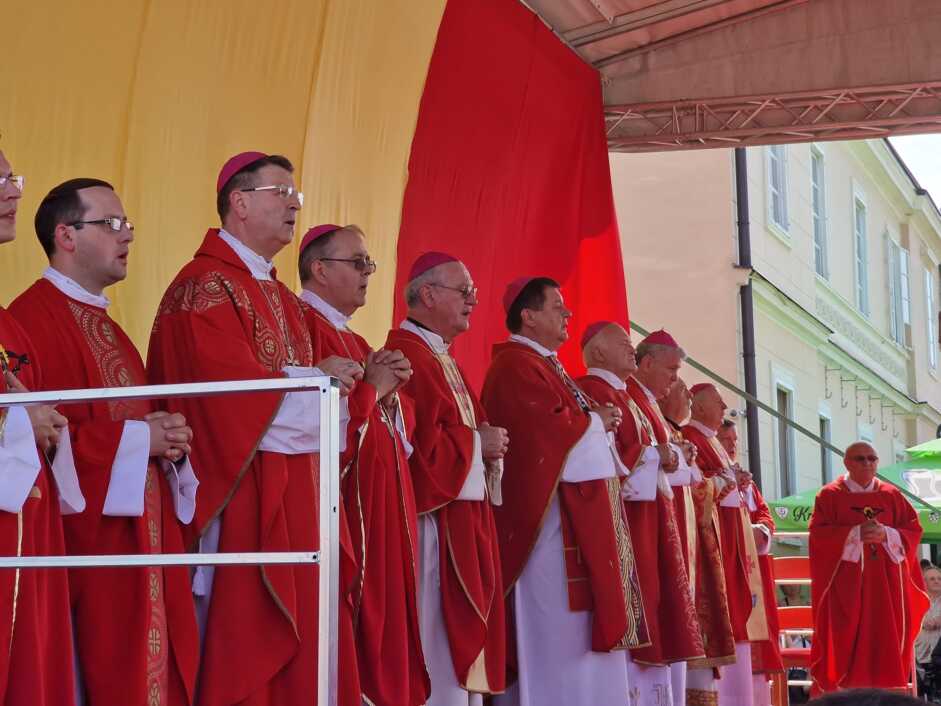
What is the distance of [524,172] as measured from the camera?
375 inches

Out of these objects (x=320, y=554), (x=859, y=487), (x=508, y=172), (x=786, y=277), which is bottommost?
(x=320, y=554)

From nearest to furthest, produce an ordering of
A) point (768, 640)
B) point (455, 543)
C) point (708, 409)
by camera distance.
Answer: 1. point (455, 543)
2. point (768, 640)
3. point (708, 409)

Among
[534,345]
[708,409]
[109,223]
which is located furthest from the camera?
[708,409]

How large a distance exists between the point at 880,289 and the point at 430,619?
21734 millimetres

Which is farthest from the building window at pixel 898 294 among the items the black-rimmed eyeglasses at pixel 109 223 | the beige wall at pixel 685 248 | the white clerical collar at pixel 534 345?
the black-rimmed eyeglasses at pixel 109 223

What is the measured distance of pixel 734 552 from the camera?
337 inches

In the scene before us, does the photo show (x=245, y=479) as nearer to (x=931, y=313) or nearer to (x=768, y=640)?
(x=768, y=640)

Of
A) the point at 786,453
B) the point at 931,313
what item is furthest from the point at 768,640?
the point at 931,313

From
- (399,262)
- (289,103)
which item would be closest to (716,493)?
(399,262)

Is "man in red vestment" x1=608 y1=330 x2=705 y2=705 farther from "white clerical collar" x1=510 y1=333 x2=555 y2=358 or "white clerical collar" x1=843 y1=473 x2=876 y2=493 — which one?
"white clerical collar" x1=843 y1=473 x2=876 y2=493

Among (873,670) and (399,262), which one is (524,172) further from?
(873,670)

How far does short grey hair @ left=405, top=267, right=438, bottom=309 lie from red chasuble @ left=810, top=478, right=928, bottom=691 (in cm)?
524

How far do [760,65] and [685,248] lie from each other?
7.50m

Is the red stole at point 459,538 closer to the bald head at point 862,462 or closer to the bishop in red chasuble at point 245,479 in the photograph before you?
the bishop in red chasuble at point 245,479
